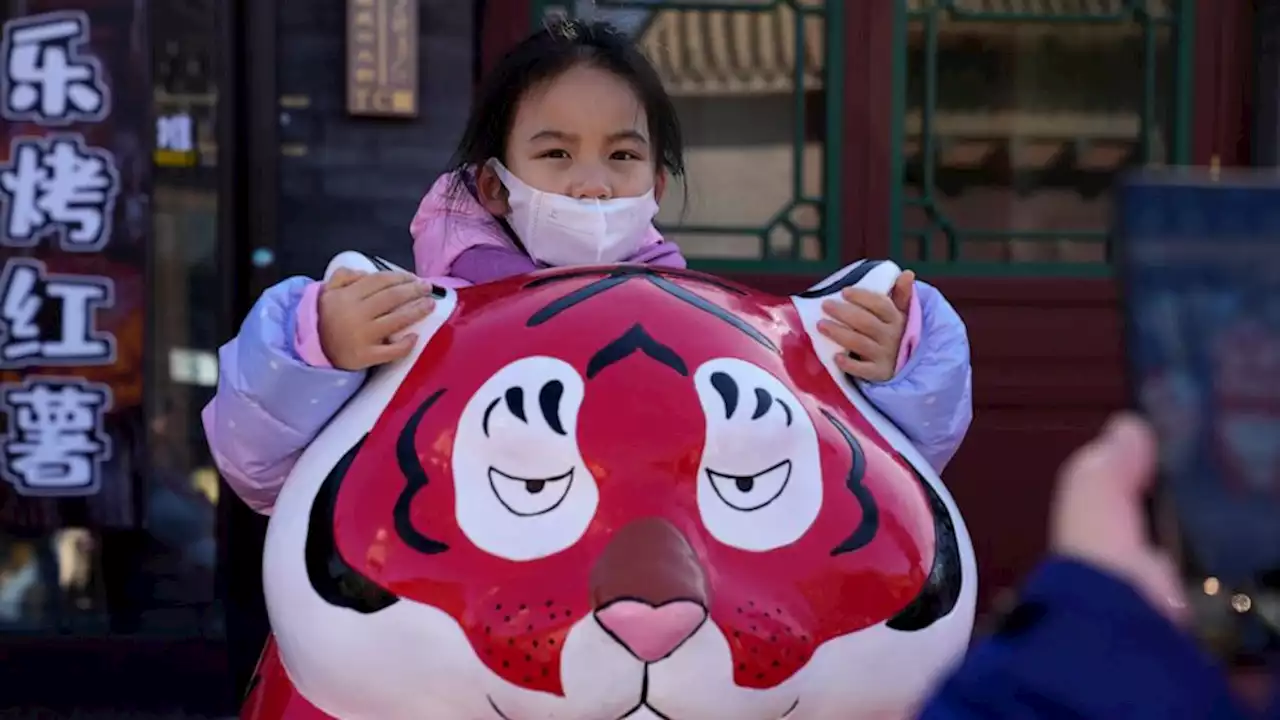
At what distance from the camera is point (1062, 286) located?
4555mm

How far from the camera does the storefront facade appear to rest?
13.0 ft

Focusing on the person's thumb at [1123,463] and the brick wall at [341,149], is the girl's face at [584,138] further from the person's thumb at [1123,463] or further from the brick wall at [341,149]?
the brick wall at [341,149]

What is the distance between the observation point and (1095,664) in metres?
0.90

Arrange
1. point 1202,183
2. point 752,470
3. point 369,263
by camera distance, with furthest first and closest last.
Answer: point 369,263
point 752,470
point 1202,183

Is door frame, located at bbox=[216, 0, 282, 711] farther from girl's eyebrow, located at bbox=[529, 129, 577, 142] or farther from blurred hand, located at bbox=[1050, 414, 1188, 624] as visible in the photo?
blurred hand, located at bbox=[1050, 414, 1188, 624]

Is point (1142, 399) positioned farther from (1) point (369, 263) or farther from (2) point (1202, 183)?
(1) point (369, 263)

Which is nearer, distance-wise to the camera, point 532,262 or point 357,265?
point 357,265

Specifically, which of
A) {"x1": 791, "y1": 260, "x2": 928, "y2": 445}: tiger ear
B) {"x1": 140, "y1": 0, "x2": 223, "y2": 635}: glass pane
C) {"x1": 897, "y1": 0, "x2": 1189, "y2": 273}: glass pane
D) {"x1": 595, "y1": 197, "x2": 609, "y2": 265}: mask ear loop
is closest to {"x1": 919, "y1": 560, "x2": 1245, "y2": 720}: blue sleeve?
{"x1": 791, "y1": 260, "x2": 928, "y2": 445}: tiger ear

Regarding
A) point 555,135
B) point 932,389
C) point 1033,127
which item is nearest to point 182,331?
point 555,135

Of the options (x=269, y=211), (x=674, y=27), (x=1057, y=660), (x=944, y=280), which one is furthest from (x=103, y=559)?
(x=1057, y=660)

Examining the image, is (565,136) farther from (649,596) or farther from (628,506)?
(649,596)

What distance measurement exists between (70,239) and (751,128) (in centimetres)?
200

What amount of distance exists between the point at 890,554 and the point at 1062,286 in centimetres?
309

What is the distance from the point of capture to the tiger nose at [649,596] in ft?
4.99
